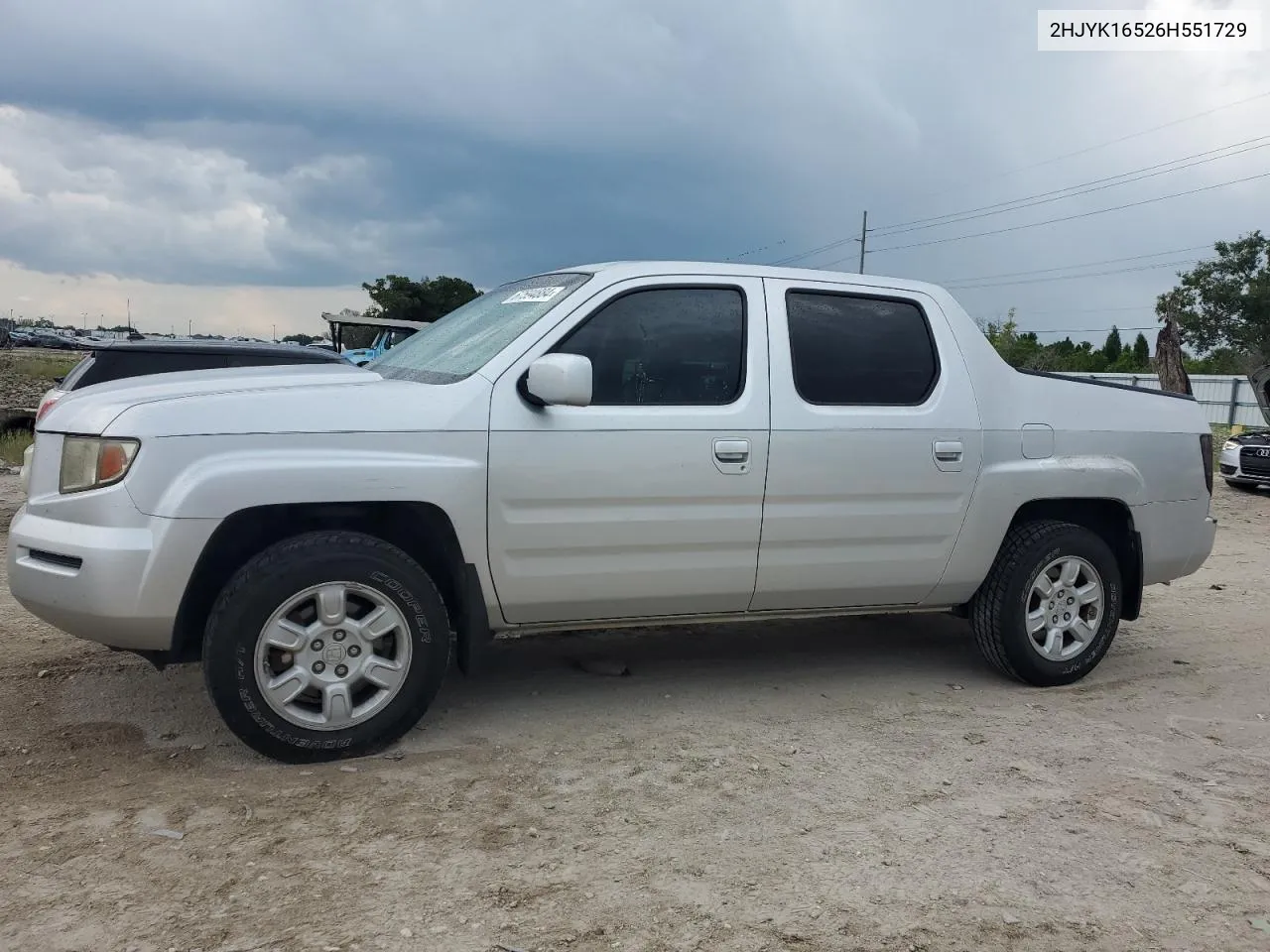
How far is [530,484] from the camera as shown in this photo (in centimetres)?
392

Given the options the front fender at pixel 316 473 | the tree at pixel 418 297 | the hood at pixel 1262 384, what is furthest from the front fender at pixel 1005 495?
the tree at pixel 418 297

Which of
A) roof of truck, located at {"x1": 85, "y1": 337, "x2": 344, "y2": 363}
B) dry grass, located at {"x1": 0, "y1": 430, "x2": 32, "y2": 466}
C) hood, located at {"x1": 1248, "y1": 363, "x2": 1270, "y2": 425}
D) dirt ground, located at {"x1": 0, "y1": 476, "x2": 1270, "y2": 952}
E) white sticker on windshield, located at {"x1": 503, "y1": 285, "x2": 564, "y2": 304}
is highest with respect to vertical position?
hood, located at {"x1": 1248, "y1": 363, "x2": 1270, "y2": 425}

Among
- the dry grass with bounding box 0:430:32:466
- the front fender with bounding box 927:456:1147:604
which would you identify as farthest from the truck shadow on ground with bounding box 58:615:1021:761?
the dry grass with bounding box 0:430:32:466

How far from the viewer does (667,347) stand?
425cm

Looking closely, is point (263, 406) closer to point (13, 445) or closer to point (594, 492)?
point (594, 492)

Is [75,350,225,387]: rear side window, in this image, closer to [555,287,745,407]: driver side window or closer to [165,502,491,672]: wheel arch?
[165,502,491,672]: wheel arch

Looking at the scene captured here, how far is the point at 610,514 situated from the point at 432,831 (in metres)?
1.37

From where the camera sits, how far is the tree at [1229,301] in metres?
40.9

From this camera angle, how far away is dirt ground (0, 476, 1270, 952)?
2754mm

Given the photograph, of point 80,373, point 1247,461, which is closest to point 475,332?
point 80,373

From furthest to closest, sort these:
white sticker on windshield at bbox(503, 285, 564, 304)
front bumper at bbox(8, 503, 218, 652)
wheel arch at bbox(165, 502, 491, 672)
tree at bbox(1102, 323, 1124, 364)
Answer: tree at bbox(1102, 323, 1124, 364) → white sticker on windshield at bbox(503, 285, 564, 304) → wheel arch at bbox(165, 502, 491, 672) → front bumper at bbox(8, 503, 218, 652)

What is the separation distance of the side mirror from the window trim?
0.18m

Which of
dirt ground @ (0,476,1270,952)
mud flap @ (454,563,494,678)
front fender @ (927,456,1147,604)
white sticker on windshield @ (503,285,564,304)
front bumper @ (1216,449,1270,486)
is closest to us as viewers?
dirt ground @ (0,476,1270,952)

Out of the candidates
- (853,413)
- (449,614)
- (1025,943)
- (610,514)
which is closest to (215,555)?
(449,614)
